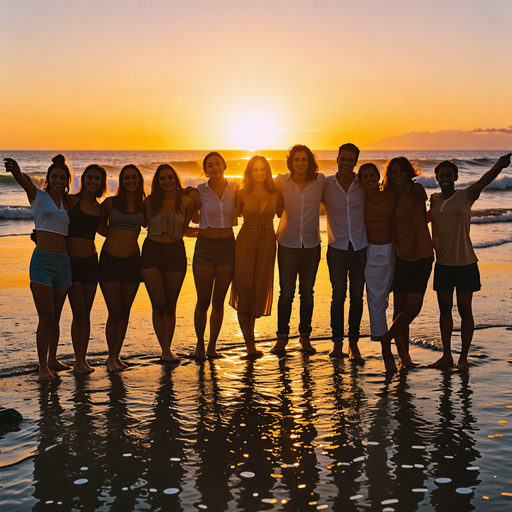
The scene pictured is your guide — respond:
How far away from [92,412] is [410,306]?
289 cm

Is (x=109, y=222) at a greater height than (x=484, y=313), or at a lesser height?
greater

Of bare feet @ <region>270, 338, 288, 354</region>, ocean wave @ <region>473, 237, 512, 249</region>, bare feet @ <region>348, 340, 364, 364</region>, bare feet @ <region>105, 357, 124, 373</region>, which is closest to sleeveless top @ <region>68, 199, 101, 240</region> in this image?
bare feet @ <region>105, 357, 124, 373</region>

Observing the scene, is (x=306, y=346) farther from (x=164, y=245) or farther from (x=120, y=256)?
(x=120, y=256)

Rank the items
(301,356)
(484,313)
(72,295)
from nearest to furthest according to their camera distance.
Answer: (72,295) < (301,356) < (484,313)

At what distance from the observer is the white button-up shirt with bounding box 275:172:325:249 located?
558 centimetres

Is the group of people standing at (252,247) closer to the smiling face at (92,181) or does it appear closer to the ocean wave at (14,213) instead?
the smiling face at (92,181)

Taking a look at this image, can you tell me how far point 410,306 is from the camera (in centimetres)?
502

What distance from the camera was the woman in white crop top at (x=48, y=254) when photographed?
4.68 metres

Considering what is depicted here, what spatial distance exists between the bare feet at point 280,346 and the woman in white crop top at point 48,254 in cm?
211

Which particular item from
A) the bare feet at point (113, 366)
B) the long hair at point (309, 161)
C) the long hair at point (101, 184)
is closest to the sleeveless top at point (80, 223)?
the long hair at point (101, 184)

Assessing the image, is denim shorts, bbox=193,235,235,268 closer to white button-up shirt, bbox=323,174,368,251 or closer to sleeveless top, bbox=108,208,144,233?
sleeveless top, bbox=108,208,144,233

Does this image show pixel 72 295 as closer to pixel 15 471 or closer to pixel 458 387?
pixel 15 471

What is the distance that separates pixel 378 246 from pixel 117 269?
2462 millimetres

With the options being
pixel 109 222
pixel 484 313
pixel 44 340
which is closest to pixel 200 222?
pixel 109 222
